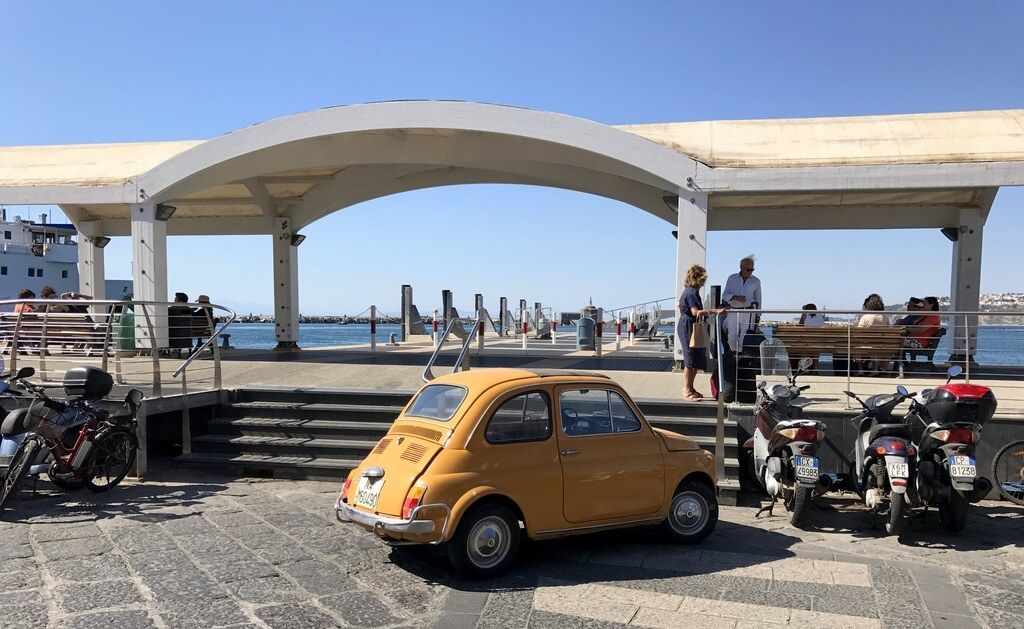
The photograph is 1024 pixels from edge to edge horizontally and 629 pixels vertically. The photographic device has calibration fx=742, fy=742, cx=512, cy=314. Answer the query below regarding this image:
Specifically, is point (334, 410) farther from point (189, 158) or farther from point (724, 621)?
point (189, 158)

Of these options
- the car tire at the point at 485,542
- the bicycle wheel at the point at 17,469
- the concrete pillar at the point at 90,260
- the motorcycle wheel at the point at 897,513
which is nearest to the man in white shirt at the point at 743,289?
the motorcycle wheel at the point at 897,513

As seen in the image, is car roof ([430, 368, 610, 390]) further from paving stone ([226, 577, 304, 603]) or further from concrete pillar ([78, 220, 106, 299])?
concrete pillar ([78, 220, 106, 299])

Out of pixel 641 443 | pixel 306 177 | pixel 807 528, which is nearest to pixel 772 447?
pixel 807 528

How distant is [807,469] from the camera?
656 cm

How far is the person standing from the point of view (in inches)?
341

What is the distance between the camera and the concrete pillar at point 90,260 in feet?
61.6

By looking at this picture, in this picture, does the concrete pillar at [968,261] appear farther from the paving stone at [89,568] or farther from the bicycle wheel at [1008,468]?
the paving stone at [89,568]

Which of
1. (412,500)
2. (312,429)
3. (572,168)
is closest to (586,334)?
(572,168)

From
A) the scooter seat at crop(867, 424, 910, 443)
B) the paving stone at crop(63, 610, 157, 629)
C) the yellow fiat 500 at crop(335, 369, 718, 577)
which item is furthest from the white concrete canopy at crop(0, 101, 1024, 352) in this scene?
the paving stone at crop(63, 610, 157, 629)

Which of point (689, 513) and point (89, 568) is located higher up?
point (689, 513)

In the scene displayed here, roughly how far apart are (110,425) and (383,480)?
12.9 feet

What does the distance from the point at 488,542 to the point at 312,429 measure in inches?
169

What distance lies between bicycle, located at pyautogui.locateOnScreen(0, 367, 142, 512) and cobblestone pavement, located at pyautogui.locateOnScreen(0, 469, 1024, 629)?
45 centimetres

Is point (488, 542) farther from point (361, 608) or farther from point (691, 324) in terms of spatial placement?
point (691, 324)
